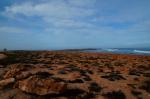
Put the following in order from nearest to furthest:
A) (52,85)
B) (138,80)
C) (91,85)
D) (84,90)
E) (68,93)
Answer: (52,85) < (68,93) < (84,90) < (91,85) < (138,80)

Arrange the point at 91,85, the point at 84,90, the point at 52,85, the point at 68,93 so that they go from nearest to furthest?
the point at 52,85, the point at 68,93, the point at 84,90, the point at 91,85

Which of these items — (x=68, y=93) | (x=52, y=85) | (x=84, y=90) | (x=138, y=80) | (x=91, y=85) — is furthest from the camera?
(x=138, y=80)

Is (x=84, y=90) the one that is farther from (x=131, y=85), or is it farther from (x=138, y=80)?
(x=138, y=80)

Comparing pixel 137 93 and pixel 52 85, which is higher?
pixel 52 85

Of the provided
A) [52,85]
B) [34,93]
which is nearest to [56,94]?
[52,85]

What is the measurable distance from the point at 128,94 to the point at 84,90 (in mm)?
2384

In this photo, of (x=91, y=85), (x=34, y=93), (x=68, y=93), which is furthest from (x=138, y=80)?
(x=34, y=93)

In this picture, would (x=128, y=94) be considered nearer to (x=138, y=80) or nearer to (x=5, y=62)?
(x=138, y=80)

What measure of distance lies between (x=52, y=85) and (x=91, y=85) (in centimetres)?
320

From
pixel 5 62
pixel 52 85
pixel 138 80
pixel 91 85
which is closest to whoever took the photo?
pixel 52 85

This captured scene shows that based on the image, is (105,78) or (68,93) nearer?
(68,93)

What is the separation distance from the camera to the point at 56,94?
8.32 meters

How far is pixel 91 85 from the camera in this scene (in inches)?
421

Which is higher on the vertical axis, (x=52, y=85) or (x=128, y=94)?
(x=52, y=85)
